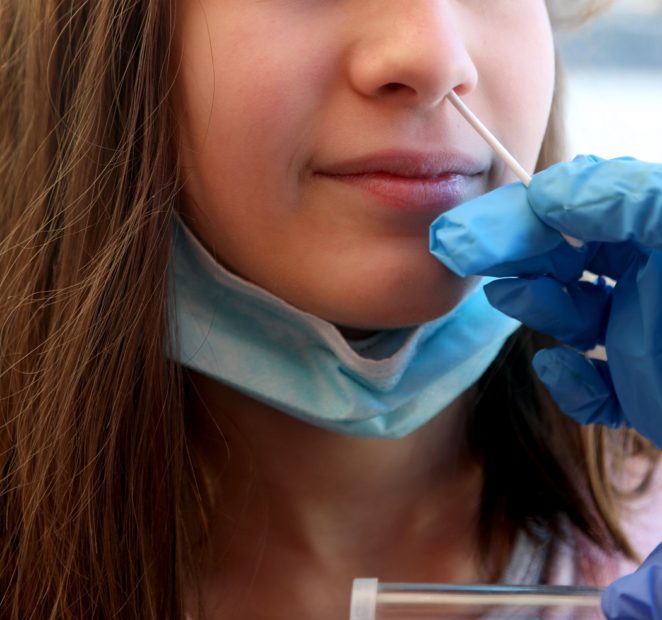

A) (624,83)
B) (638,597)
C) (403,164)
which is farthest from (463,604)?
(624,83)

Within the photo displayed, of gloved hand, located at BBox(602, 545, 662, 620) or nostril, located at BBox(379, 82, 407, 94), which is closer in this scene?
gloved hand, located at BBox(602, 545, 662, 620)

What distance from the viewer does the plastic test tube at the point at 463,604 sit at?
2.49ft

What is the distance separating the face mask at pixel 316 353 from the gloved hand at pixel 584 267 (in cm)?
14

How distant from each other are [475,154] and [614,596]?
0.40 meters

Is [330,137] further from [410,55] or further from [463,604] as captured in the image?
[463,604]

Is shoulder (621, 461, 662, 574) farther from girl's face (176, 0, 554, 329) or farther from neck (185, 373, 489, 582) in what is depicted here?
girl's face (176, 0, 554, 329)

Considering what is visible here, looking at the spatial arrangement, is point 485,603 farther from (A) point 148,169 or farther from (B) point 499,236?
(A) point 148,169

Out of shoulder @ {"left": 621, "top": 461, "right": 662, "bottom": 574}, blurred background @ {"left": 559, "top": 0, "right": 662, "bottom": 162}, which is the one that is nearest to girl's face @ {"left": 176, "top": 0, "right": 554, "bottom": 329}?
shoulder @ {"left": 621, "top": 461, "right": 662, "bottom": 574}

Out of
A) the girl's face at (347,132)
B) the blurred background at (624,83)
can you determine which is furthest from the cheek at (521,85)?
the blurred background at (624,83)

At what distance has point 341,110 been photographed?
853 mm

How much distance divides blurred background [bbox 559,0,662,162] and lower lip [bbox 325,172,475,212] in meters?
0.73

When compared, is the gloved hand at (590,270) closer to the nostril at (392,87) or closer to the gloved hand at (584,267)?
the gloved hand at (584,267)

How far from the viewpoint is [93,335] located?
93cm

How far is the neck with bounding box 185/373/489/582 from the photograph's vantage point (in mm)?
1071
